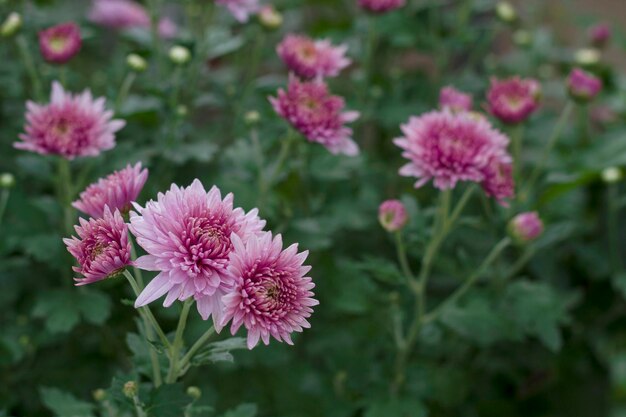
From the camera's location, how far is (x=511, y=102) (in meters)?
1.35

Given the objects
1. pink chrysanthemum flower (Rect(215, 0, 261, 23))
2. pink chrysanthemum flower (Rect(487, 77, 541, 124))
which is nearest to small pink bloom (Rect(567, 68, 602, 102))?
pink chrysanthemum flower (Rect(487, 77, 541, 124))

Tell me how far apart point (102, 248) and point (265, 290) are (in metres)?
0.17

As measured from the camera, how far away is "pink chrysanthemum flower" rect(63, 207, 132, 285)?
2.47ft

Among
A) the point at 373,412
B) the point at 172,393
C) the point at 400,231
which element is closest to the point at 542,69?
the point at 400,231

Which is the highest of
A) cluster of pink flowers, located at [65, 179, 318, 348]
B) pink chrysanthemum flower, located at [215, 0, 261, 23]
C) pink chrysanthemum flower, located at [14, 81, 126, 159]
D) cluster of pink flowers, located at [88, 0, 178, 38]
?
cluster of pink flowers, located at [88, 0, 178, 38]

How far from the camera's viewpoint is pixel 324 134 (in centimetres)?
118

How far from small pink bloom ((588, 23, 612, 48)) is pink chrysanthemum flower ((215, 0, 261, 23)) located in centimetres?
89

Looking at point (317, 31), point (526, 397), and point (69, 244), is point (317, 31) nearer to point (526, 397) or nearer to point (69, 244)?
point (526, 397)

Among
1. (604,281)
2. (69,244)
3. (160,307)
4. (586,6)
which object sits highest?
(586,6)

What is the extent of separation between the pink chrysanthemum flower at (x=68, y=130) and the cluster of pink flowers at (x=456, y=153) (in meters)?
0.46

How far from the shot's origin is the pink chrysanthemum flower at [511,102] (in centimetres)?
133

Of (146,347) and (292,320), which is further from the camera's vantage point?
(146,347)

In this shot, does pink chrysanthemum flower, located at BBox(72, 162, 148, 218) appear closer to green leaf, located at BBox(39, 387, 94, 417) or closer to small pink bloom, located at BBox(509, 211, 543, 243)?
green leaf, located at BBox(39, 387, 94, 417)

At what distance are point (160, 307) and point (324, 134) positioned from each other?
1.45 ft
